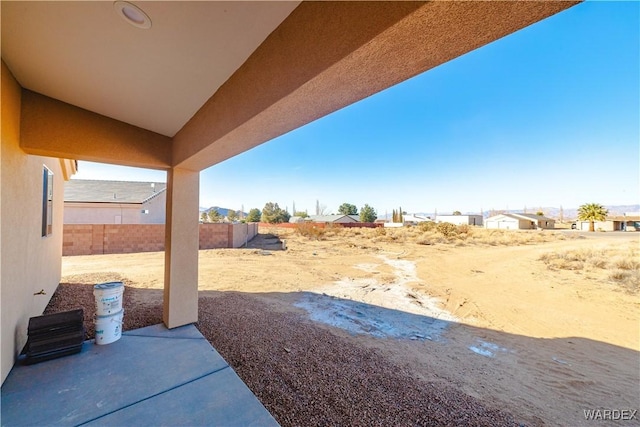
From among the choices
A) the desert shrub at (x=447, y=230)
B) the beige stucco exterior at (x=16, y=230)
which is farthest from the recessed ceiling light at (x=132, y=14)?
the desert shrub at (x=447, y=230)

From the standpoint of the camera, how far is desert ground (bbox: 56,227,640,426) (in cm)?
259

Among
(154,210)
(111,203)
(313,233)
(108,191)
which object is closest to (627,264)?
(313,233)

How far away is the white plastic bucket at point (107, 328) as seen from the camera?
297 centimetres

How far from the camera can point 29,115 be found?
265 cm

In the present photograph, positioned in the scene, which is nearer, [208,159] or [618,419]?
[618,419]

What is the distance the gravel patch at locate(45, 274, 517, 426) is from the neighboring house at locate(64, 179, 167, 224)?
1296cm

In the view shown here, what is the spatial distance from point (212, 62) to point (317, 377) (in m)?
3.18

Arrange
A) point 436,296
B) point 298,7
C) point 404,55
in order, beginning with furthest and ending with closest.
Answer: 1. point 436,296
2. point 298,7
3. point 404,55

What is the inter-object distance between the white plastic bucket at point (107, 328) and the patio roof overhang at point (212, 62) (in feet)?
6.49

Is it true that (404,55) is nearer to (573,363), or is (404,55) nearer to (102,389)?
(102,389)

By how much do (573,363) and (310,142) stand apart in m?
16.4

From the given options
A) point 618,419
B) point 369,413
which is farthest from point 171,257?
point 618,419

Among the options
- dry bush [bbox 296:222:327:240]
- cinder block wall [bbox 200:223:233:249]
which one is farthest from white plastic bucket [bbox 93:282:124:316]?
dry bush [bbox 296:222:327:240]

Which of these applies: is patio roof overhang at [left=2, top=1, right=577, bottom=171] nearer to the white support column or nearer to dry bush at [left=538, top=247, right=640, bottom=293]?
the white support column
